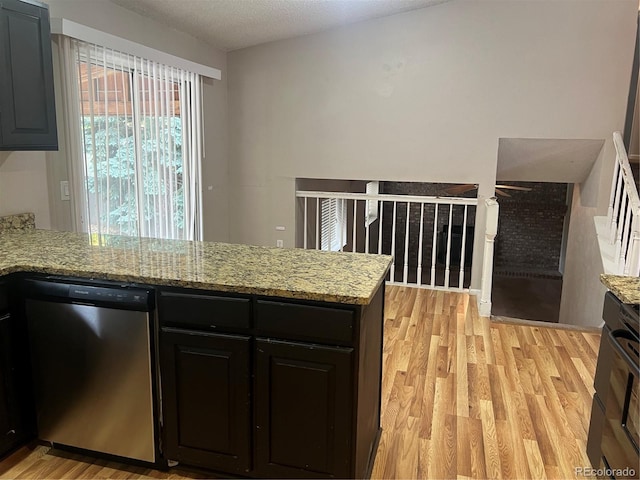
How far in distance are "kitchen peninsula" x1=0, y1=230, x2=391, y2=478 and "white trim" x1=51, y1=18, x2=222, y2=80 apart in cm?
157

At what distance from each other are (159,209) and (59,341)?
7.00 ft

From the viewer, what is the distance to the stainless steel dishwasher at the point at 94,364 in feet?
6.61

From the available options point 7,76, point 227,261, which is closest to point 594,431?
point 227,261

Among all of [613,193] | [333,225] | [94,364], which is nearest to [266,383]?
[94,364]

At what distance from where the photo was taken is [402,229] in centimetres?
982

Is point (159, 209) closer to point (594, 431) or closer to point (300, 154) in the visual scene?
A: point (300, 154)

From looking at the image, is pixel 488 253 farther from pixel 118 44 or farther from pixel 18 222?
pixel 18 222

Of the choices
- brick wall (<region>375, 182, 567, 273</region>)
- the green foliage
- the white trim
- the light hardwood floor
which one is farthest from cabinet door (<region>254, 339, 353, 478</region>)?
brick wall (<region>375, 182, 567, 273</region>)

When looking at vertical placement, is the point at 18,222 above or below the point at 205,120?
below

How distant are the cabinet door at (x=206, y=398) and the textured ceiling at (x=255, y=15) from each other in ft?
9.26

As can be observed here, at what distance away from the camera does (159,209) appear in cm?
414

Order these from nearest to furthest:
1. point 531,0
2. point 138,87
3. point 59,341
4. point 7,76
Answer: point 59,341 < point 7,76 < point 138,87 < point 531,0

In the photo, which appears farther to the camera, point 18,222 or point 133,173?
point 133,173

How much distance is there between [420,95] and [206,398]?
152 inches
